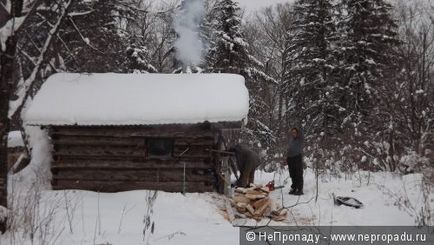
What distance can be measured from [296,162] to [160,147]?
3.53 meters

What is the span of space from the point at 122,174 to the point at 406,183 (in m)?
6.89

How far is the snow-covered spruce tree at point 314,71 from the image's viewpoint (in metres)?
24.7

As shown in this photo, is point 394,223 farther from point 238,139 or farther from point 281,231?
point 238,139

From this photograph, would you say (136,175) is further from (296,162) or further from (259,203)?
(296,162)

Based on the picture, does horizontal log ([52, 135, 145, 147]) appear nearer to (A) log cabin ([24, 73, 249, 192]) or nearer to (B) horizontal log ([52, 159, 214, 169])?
(A) log cabin ([24, 73, 249, 192])

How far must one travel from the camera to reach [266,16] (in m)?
38.8

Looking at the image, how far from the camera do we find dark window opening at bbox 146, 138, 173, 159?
472 inches

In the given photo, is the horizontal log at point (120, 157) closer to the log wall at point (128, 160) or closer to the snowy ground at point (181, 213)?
the log wall at point (128, 160)

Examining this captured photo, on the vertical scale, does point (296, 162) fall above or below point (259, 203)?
above

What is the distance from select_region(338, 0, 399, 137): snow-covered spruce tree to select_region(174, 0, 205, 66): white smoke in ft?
31.5

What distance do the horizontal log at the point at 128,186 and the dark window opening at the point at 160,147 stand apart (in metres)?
0.72

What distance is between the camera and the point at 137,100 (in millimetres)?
12117

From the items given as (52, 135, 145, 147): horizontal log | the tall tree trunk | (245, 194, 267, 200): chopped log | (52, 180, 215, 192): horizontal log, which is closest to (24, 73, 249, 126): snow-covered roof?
(52, 135, 145, 147): horizontal log

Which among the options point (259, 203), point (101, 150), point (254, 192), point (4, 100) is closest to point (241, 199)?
point (254, 192)
